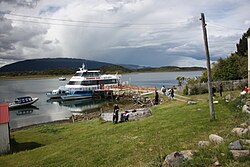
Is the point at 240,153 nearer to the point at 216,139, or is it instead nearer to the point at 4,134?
the point at 216,139

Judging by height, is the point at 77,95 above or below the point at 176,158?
below

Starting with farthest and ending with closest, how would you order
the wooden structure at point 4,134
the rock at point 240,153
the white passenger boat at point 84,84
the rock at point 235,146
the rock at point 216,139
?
1. the white passenger boat at point 84,84
2. the wooden structure at point 4,134
3. the rock at point 216,139
4. the rock at point 235,146
5. the rock at point 240,153

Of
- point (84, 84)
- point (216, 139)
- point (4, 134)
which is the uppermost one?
point (84, 84)

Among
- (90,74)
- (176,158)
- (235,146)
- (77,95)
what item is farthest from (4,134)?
(90,74)

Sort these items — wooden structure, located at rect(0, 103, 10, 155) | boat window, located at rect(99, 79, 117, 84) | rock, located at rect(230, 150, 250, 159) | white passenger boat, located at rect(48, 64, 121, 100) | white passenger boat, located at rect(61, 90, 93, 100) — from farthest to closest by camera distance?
boat window, located at rect(99, 79, 117, 84) → white passenger boat, located at rect(48, 64, 121, 100) → white passenger boat, located at rect(61, 90, 93, 100) → wooden structure, located at rect(0, 103, 10, 155) → rock, located at rect(230, 150, 250, 159)

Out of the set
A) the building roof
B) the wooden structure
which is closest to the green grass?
the wooden structure

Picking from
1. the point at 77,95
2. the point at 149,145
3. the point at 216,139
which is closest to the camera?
the point at 216,139

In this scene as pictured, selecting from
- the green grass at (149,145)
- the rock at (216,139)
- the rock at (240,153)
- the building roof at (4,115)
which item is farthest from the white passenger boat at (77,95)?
the rock at (240,153)

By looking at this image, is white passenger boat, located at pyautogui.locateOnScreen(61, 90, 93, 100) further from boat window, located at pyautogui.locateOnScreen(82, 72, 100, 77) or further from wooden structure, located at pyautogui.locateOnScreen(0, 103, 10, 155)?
wooden structure, located at pyautogui.locateOnScreen(0, 103, 10, 155)

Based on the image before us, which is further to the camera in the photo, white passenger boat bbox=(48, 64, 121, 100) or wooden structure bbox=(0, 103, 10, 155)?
white passenger boat bbox=(48, 64, 121, 100)

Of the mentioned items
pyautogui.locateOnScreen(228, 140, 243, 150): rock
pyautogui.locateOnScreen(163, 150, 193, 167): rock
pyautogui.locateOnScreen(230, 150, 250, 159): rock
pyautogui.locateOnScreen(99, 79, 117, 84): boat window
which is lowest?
pyautogui.locateOnScreen(163, 150, 193, 167): rock

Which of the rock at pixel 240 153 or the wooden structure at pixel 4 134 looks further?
the wooden structure at pixel 4 134

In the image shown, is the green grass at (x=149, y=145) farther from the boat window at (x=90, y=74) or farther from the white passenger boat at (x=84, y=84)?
the boat window at (x=90, y=74)

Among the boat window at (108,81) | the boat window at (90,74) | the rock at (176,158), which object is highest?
the boat window at (90,74)
